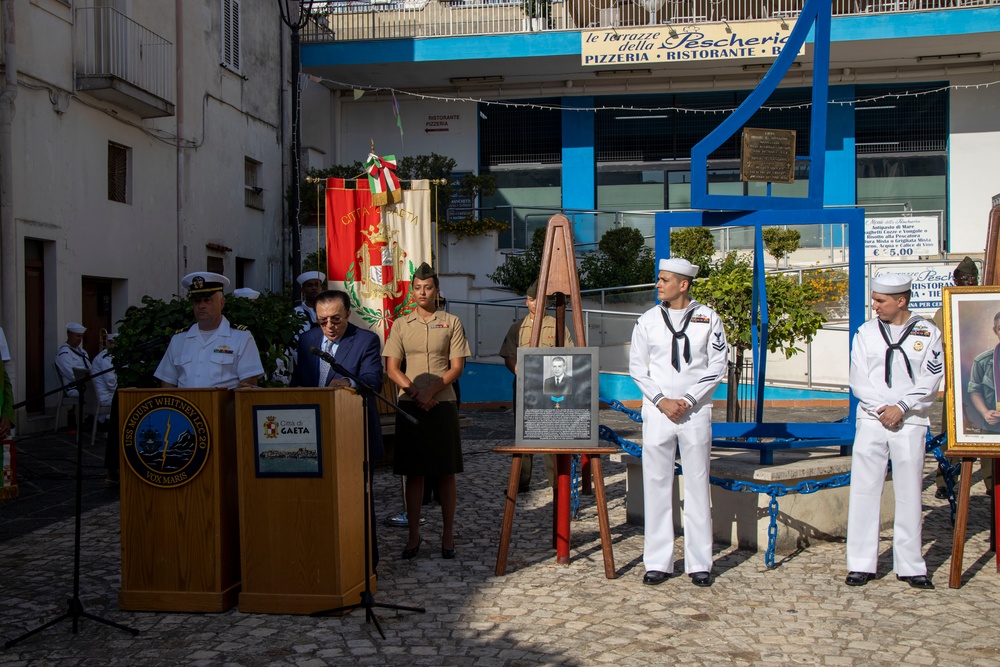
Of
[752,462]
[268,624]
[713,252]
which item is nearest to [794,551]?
[752,462]

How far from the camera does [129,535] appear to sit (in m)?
5.54

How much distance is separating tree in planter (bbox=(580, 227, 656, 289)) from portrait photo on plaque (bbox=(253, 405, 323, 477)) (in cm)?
1525

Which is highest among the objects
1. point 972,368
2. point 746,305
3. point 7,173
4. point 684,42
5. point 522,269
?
point 684,42

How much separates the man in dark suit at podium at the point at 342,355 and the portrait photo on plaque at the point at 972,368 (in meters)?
3.45

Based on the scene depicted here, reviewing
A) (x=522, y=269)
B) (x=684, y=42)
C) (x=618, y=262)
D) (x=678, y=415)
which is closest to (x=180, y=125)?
(x=522, y=269)

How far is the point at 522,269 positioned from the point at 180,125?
715cm

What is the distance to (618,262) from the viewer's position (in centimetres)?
2084

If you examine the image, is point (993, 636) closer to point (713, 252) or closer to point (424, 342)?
point (424, 342)

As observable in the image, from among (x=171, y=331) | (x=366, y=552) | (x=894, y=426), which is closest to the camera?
(x=366, y=552)

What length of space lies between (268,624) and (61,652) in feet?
3.21

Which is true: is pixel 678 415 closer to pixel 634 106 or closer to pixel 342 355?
pixel 342 355

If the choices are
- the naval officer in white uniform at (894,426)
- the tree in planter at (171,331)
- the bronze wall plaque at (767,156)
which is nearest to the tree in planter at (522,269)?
the tree in planter at (171,331)

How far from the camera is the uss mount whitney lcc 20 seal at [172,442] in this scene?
18.0 feet

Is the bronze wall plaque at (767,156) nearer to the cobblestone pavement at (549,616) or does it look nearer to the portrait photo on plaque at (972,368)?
the portrait photo on plaque at (972,368)
